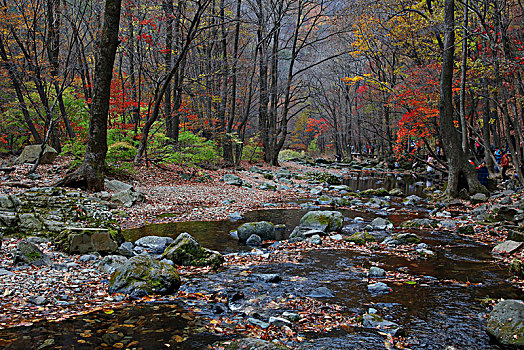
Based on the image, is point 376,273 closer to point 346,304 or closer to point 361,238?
point 346,304

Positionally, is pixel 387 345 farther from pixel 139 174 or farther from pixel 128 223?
pixel 139 174

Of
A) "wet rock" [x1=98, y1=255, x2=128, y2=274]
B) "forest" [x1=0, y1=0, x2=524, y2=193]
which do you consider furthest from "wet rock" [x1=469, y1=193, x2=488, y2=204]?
"wet rock" [x1=98, y1=255, x2=128, y2=274]

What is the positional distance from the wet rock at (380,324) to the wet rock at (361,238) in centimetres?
365

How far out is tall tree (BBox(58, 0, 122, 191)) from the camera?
1008 centimetres

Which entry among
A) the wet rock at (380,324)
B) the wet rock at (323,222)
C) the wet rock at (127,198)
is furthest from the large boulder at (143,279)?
the wet rock at (127,198)

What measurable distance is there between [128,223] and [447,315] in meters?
7.32

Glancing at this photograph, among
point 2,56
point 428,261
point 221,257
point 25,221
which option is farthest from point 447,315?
point 2,56

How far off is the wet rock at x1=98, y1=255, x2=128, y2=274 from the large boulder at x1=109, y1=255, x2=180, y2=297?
1.68 ft

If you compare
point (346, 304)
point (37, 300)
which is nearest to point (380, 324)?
point (346, 304)

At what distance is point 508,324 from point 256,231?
5.19 meters

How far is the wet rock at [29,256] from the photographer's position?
16.1ft

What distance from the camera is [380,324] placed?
12.8 feet

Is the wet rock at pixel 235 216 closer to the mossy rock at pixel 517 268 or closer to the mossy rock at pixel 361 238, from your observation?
the mossy rock at pixel 361 238

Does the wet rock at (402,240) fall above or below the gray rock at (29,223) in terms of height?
below
